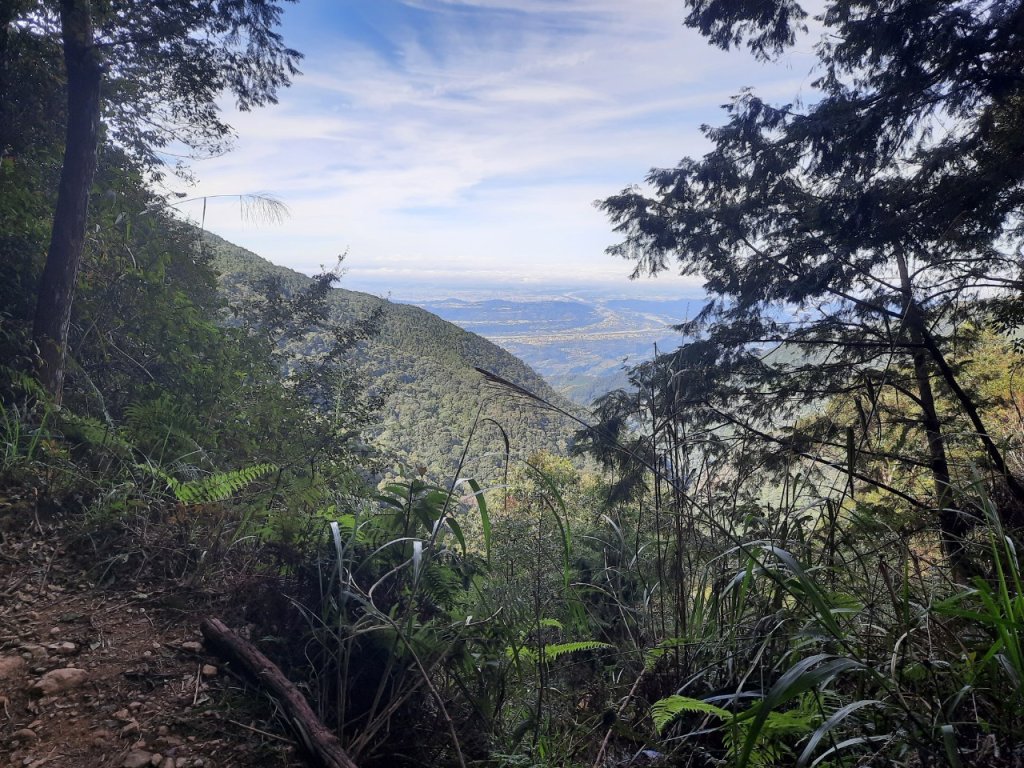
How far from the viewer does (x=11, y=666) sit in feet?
5.80

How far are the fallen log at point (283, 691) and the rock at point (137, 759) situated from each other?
0.30 metres

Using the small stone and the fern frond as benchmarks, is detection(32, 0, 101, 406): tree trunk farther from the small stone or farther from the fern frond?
the small stone

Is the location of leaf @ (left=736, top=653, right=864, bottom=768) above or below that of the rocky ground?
above

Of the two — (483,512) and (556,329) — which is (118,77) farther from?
(556,329)

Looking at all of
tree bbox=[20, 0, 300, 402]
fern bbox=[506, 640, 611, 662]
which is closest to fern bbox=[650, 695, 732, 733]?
fern bbox=[506, 640, 611, 662]

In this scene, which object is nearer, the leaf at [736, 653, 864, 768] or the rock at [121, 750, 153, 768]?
the leaf at [736, 653, 864, 768]

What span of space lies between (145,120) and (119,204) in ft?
3.96

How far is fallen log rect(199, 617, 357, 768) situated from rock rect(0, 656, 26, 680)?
1.61ft

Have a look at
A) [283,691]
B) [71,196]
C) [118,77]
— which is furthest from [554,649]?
[118,77]

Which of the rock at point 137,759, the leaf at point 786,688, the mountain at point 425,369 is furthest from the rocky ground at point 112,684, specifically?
the mountain at point 425,369

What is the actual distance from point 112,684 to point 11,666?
34 centimetres

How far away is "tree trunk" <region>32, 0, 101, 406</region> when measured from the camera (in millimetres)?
4332

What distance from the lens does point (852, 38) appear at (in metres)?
5.10

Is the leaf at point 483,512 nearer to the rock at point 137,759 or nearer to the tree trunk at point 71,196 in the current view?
the rock at point 137,759
